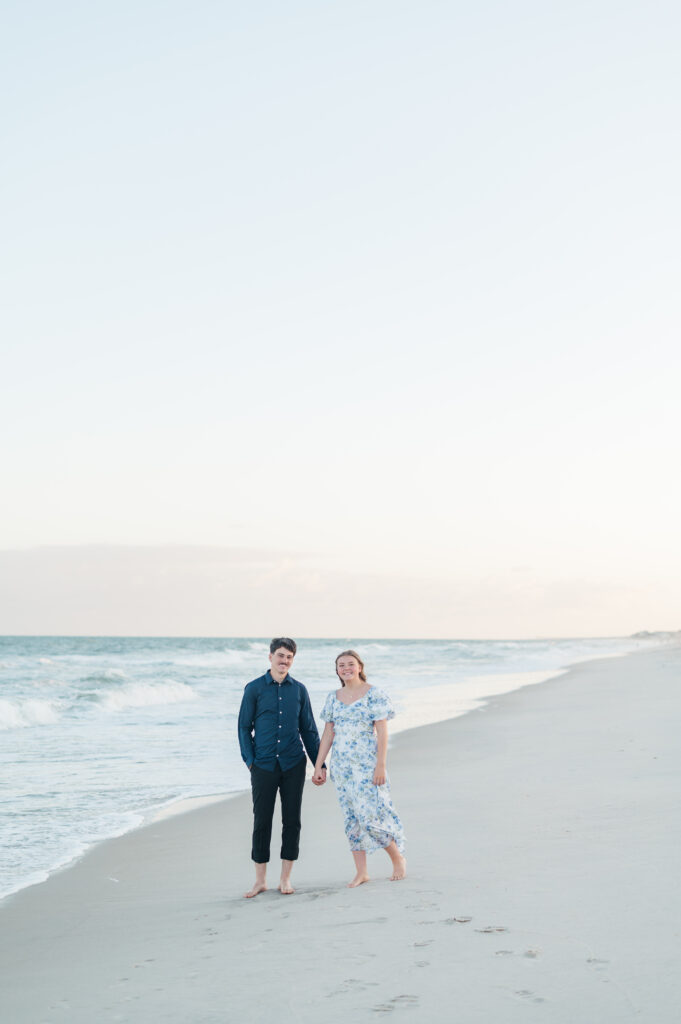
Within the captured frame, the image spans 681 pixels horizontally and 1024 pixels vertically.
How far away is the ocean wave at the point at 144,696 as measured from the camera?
22.3m

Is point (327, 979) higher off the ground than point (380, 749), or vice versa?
point (380, 749)

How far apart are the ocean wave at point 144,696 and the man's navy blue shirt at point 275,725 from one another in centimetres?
1582

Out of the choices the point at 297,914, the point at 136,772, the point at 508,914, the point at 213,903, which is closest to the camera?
the point at 508,914

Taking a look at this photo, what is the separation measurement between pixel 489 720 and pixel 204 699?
9681 millimetres

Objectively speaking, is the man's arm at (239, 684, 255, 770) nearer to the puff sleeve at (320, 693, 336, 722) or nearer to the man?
the man

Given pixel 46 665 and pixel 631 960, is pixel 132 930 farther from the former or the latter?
pixel 46 665

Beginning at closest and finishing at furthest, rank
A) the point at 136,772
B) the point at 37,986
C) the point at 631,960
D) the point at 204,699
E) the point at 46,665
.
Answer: the point at 631,960 < the point at 37,986 < the point at 136,772 < the point at 204,699 < the point at 46,665

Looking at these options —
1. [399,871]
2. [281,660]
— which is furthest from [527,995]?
[281,660]

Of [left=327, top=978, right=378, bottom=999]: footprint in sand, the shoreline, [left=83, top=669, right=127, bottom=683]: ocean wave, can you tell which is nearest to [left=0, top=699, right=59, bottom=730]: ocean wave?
the shoreline

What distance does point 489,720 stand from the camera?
16.4m

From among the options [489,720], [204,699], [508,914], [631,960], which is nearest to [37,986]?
[508,914]

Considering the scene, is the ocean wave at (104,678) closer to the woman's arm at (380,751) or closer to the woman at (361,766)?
the woman at (361,766)

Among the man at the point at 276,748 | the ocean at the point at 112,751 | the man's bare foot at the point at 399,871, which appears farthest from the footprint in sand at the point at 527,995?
the ocean at the point at 112,751

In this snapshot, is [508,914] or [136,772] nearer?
[508,914]
